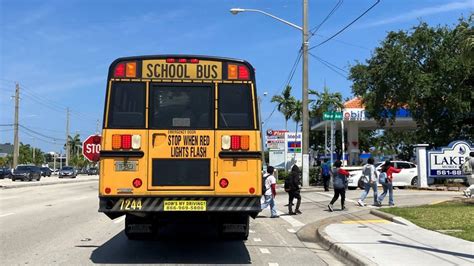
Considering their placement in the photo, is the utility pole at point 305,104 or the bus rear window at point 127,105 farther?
the utility pole at point 305,104

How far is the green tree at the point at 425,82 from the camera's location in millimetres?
31625

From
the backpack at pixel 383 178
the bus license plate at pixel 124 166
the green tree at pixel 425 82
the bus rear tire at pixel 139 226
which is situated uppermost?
the green tree at pixel 425 82

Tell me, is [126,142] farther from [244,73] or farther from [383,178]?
[383,178]

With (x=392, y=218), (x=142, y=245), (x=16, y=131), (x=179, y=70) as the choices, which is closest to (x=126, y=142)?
(x=179, y=70)

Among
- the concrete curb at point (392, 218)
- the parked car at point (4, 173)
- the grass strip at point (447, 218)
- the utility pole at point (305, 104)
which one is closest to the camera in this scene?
the grass strip at point (447, 218)

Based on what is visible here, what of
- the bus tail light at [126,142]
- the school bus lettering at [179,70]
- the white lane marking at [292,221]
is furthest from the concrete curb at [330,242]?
the bus tail light at [126,142]

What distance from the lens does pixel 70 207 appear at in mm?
19469

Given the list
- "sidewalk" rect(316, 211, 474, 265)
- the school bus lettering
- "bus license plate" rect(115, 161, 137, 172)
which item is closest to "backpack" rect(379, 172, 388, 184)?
"sidewalk" rect(316, 211, 474, 265)

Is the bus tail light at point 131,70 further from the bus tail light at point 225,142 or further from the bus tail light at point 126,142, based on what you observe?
the bus tail light at point 225,142

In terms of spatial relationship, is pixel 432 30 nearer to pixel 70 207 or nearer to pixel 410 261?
pixel 70 207

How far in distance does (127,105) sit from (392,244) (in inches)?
213

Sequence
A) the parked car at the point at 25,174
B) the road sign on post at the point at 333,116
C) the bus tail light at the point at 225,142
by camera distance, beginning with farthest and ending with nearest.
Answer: the parked car at the point at 25,174 < the road sign on post at the point at 333,116 < the bus tail light at the point at 225,142

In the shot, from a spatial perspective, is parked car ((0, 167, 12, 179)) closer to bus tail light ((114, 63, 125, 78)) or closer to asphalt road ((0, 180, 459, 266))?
asphalt road ((0, 180, 459, 266))

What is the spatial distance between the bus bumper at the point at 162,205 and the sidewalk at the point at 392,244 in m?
1.92
